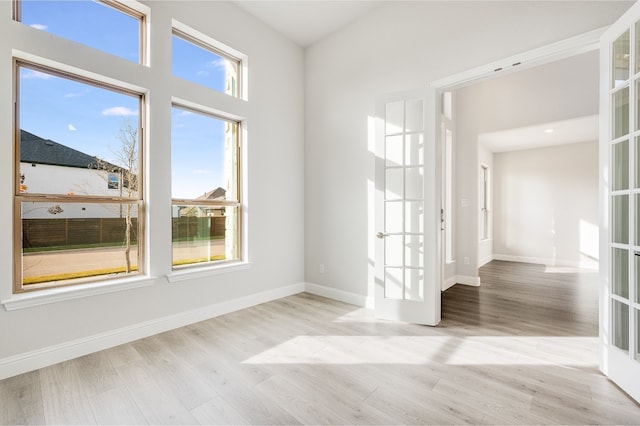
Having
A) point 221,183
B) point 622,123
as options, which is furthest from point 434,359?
point 221,183

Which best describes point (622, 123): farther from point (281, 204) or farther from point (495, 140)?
point (495, 140)

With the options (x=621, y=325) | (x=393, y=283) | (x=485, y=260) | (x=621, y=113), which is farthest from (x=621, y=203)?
(x=485, y=260)

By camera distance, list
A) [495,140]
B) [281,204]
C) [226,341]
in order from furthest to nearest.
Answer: [495,140], [281,204], [226,341]

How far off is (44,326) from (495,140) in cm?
747

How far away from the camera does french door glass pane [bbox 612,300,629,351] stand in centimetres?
205

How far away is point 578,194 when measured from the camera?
6.66 m

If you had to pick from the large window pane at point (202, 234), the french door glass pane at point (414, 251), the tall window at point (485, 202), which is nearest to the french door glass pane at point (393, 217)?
the french door glass pane at point (414, 251)

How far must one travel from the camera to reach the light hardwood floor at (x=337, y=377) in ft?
5.83

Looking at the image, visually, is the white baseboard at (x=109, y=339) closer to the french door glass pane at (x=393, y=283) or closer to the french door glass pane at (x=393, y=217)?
the french door glass pane at (x=393, y=283)

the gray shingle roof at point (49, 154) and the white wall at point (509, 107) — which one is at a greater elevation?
the white wall at point (509, 107)

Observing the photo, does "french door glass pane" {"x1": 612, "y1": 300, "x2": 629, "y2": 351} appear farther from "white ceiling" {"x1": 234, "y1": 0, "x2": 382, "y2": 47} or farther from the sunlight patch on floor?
"white ceiling" {"x1": 234, "y1": 0, "x2": 382, "y2": 47}

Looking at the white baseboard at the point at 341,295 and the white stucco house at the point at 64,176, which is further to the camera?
the white baseboard at the point at 341,295

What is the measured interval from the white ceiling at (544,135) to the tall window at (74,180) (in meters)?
5.59

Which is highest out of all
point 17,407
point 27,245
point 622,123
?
point 622,123
